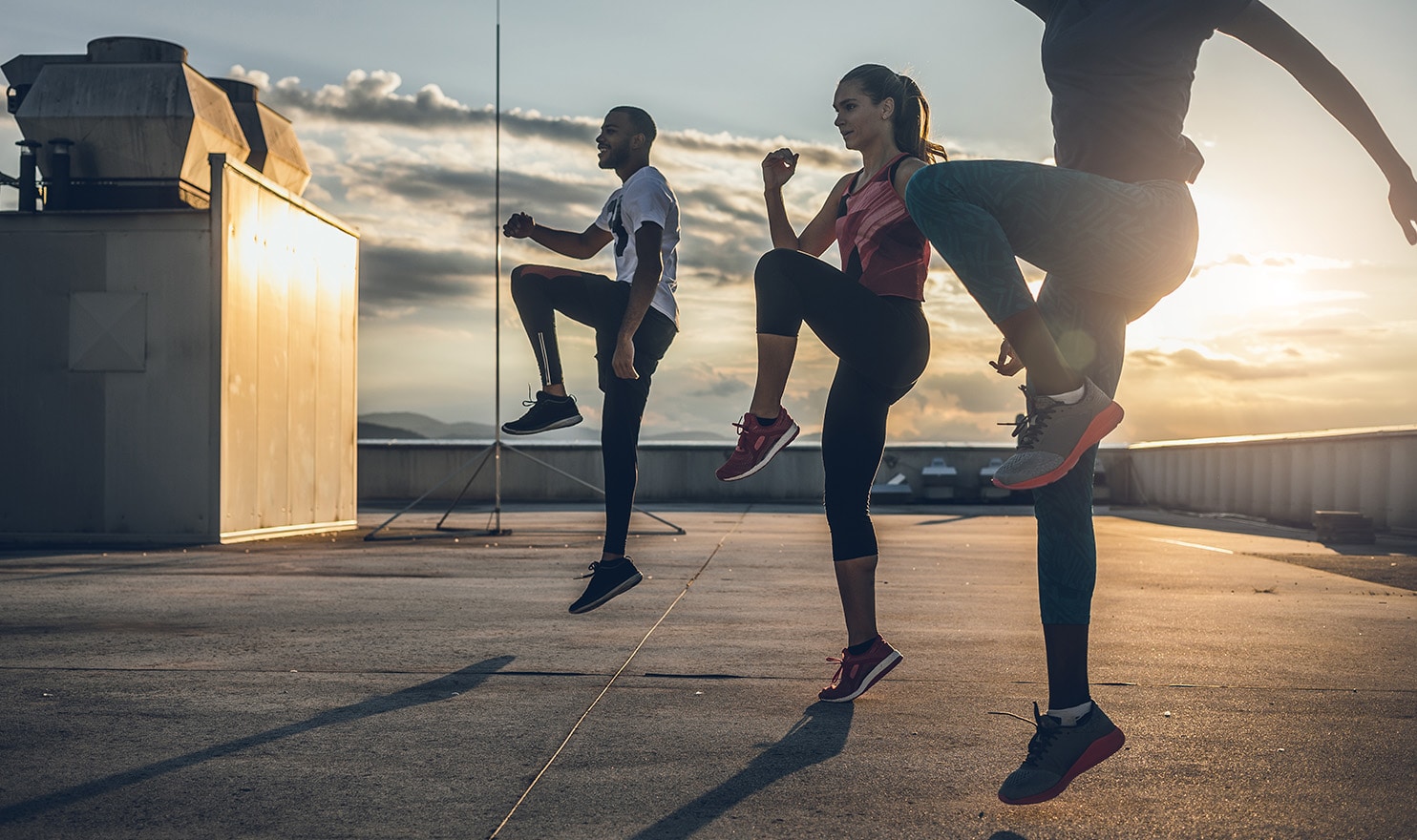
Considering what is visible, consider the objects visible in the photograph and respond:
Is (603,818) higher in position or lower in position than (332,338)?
lower

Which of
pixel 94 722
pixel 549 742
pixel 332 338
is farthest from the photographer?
pixel 332 338

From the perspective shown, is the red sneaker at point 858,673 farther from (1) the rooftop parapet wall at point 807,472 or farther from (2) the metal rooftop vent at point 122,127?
(1) the rooftop parapet wall at point 807,472

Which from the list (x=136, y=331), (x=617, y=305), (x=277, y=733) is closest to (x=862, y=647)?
(x=277, y=733)

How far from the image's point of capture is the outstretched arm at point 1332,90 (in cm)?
233

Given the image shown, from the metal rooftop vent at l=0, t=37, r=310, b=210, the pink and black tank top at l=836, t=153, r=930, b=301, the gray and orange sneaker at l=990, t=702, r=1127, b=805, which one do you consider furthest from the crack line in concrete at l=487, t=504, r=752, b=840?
the metal rooftop vent at l=0, t=37, r=310, b=210

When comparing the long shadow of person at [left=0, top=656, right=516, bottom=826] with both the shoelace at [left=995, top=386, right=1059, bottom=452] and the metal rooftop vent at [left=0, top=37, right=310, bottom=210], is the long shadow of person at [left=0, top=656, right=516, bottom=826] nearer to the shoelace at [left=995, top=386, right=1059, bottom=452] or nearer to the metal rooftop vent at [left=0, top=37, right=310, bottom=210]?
the shoelace at [left=995, top=386, right=1059, bottom=452]

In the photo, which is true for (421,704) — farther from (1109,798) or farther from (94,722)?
(1109,798)

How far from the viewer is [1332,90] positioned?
2342 millimetres

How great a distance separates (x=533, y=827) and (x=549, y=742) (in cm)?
60

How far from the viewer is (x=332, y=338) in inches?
499

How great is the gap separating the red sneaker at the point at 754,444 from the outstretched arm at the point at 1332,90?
1445 millimetres

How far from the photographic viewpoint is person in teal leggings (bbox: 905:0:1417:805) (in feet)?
6.90

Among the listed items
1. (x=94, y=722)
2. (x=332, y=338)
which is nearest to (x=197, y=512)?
(x=332, y=338)

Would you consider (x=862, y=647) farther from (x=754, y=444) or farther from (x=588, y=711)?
(x=588, y=711)
